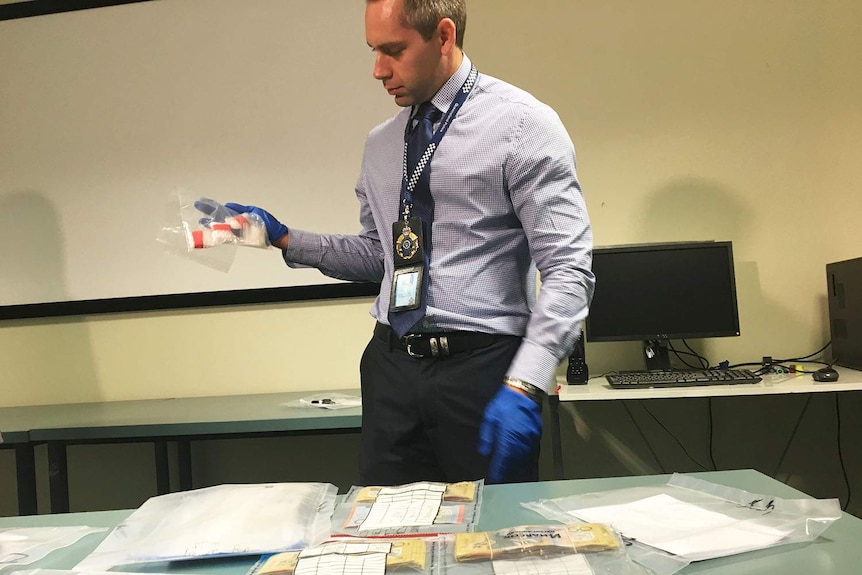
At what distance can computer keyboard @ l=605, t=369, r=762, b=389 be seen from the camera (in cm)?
211

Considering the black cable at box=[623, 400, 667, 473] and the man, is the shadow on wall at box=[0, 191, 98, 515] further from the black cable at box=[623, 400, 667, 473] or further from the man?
the black cable at box=[623, 400, 667, 473]

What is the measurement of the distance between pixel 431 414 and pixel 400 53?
70 centimetres

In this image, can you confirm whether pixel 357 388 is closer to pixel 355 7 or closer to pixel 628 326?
pixel 628 326

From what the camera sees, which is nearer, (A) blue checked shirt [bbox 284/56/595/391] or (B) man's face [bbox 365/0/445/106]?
(A) blue checked shirt [bbox 284/56/595/391]

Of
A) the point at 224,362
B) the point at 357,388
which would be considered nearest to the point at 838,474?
the point at 357,388

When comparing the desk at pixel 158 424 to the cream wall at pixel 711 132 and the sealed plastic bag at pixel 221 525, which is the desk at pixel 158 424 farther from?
the sealed plastic bag at pixel 221 525

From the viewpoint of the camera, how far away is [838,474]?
257 cm

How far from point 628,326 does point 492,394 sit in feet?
4.14

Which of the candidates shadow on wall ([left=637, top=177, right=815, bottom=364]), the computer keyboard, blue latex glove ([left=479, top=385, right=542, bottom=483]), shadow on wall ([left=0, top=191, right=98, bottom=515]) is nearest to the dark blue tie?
blue latex glove ([left=479, top=385, right=542, bottom=483])

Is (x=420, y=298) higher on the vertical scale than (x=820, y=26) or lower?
lower

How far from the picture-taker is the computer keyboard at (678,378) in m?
2.11

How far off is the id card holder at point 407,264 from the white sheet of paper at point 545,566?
0.64m

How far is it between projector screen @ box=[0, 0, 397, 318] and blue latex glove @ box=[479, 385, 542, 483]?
63.9 inches

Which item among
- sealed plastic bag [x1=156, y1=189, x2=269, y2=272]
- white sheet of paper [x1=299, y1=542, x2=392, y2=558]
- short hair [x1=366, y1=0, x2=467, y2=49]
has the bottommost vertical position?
white sheet of paper [x1=299, y1=542, x2=392, y2=558]
